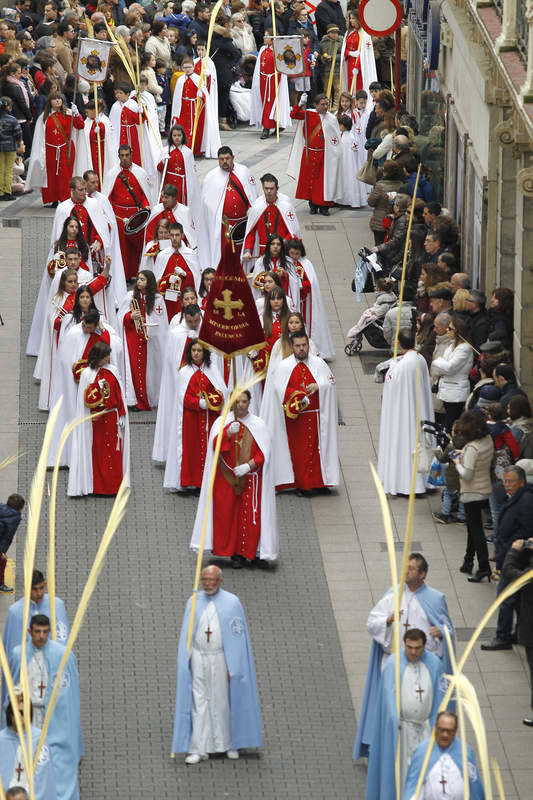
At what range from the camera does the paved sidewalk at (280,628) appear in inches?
512

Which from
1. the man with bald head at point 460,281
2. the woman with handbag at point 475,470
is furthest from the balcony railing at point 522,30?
the woman with handbag at point 475,470

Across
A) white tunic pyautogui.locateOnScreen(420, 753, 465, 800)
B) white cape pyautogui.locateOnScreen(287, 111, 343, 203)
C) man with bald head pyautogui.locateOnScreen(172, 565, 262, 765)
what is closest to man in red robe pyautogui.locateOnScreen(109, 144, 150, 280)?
white cape pyautogui.locateOnScreen(287, 111, 343, 203)

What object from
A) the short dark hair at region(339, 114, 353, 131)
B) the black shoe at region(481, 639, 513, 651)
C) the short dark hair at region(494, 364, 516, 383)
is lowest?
the black shoe at region(481, 639, 513, 651)

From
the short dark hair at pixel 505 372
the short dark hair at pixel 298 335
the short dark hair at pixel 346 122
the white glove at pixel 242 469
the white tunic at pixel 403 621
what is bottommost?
the white glove at pixel 242 469

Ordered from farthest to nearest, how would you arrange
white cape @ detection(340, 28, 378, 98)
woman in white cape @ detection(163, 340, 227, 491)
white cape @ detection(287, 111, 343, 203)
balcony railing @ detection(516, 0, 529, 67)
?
white cape @ detection(340, 28, 378, 98)
white cape @ detection(287, 111, 343, 203)
woman in white cape @ detection(163, 340, 227, 491)
balcony railing @ detection(516, 0, 529, 67)

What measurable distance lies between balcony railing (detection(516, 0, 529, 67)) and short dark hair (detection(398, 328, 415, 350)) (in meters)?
2.59

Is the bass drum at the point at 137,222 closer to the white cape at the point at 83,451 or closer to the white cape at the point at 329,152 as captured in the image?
the white cape at the point at 329,152

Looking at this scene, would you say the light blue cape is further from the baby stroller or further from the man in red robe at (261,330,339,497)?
the baby stroller

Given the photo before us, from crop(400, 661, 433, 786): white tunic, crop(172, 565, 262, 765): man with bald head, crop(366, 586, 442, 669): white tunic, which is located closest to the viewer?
crop(400, 661, 433, 786): white tunic

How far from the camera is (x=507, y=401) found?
15.9 meters

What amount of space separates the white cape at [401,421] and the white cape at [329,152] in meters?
9.07

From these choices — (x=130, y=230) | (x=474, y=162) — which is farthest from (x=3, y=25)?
(x=474, y=162)

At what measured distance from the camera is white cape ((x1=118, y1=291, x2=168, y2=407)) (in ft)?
63.8

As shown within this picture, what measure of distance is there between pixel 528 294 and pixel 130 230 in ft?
22.5
